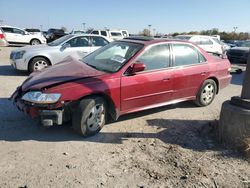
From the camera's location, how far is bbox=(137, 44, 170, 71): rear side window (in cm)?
A: 483

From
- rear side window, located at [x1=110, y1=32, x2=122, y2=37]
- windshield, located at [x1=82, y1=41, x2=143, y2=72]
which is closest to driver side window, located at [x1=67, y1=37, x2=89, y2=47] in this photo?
windshield, located at [x1=82, y1=41, x2=143, y2=72]

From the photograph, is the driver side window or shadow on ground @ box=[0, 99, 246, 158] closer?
shadow on ground @ box=[0, 99, 246, 158]

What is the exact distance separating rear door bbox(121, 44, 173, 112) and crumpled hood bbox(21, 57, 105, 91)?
584 millimetres

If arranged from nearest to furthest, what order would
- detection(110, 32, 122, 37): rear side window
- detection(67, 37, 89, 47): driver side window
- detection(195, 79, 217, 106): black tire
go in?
detection(195, 79, 217, 106): black tire
detection(67, 37, 89, 47): driver side window
detection(110, 32, 122, 37): rear side window

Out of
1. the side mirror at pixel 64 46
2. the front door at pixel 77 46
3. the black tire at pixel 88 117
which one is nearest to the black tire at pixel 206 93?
the black tire at pixel 88 117

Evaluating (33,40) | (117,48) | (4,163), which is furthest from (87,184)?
(33,40)

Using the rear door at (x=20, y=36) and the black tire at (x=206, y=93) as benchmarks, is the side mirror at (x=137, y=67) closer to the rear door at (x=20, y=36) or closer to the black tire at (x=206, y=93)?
the black tire at (x=206, y=93)

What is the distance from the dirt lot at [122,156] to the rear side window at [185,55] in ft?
3.89

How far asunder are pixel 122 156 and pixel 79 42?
255 inches

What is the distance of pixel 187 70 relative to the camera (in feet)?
17.6

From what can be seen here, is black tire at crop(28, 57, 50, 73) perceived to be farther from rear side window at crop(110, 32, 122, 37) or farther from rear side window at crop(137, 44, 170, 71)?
rear side window at crop(110, 32, 122, 37)

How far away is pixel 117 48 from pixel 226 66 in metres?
2.80

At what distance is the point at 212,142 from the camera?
4312 mm

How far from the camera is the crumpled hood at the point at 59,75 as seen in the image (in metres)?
4.11
